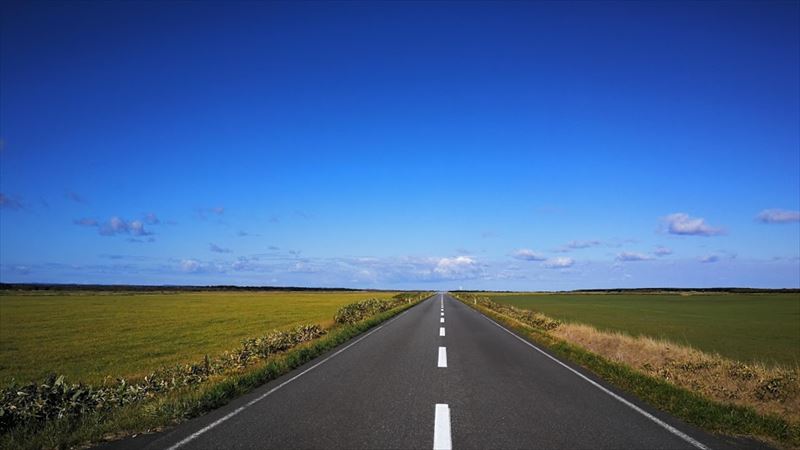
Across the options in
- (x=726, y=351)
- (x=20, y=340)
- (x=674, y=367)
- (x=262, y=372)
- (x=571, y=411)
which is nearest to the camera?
(x=571, y=411)

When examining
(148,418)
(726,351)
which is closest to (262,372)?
(148,418)

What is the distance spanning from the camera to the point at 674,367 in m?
11.7

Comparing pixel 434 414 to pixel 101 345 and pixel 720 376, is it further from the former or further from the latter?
pixel 101 345

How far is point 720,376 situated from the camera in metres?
10.6

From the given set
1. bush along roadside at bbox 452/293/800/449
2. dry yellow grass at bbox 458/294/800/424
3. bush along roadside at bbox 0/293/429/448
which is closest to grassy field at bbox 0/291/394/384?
bush along roadside at bbox 0/293/429/448

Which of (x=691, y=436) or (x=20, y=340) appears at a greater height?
(x=691, y=436)

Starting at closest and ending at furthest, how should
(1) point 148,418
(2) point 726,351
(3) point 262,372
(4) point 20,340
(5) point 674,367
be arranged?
(1) point 148,418 → (3) point 262,372 → (5) point 674,367 → (2) point 726,351 → (4) point 20,340

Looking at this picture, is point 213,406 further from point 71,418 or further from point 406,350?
point 406,350

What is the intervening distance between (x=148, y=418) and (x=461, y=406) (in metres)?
4.59

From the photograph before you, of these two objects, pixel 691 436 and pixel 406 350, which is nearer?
pixel 691 436

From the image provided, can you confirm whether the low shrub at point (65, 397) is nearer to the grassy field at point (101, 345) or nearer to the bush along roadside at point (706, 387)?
the grassy field at point (101, 345)

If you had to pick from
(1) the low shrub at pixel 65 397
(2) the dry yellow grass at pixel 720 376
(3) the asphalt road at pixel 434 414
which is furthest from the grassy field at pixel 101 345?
(2) the dry yellow grass at pixel 720 376

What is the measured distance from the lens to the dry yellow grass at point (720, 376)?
863 cm

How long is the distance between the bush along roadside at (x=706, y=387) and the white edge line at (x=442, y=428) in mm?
3632
